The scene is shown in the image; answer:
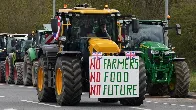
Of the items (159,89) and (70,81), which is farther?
(159,89)

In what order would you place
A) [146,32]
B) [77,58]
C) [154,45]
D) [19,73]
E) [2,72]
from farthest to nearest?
[2,72], [19,73], [146,32], [154,45], [77,58]

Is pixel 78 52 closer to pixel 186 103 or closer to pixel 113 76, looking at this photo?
pixel 113 76

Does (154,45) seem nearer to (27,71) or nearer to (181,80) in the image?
(181,80)

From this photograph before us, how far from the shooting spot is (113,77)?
956 inches

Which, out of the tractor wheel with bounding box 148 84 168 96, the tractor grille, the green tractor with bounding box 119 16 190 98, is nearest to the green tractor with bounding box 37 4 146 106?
the green tractor with bounding box 119 16 190 98

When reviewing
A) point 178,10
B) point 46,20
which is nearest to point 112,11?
point 178,10

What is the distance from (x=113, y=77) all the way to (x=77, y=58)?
1098mm

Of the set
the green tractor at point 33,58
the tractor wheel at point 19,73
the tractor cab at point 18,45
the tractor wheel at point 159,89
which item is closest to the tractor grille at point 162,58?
the tractor wheel at point 159,89

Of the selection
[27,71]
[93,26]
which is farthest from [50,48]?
[27,71]

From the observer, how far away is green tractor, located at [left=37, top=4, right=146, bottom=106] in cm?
2409

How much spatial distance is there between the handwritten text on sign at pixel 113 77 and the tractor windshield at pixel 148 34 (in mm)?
7616

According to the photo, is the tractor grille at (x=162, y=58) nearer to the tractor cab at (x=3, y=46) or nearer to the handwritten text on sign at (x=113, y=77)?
the handwritten text on sign at (x=113, y=77)

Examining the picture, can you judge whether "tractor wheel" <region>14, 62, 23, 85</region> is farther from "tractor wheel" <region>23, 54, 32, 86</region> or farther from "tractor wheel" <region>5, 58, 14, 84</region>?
"tractor wheel" <region>23, 54, 32, 86</region>

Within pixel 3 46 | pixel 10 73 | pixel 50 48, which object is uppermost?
pixel 50 48
